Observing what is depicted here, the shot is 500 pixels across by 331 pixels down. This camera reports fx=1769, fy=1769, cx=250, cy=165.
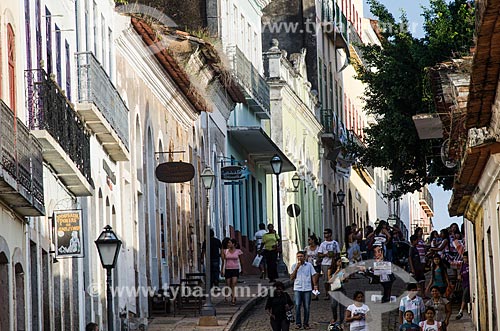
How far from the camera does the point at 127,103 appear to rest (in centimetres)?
3291

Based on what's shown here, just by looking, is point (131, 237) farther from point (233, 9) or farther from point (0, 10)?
point (233, 9)

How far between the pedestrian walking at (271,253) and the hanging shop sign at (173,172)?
231 inches

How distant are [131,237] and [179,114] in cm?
746

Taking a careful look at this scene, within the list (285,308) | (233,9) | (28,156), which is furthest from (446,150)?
(233,9)

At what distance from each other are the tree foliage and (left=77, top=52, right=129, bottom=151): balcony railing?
33.3 feet

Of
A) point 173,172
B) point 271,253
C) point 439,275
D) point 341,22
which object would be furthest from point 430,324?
point 341,22

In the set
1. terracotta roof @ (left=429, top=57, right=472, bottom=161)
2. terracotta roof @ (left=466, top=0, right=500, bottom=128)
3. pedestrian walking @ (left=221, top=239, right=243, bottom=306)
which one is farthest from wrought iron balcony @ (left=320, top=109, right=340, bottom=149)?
terracotta roof @ (left=466, top=0, right=500, bottom=128)

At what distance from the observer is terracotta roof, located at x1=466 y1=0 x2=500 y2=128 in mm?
15594

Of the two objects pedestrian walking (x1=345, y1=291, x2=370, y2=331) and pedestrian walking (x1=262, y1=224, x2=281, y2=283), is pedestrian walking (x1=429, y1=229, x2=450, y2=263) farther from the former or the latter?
pedestrian walking (x1=345, y1=291, x2=370, y2=331)

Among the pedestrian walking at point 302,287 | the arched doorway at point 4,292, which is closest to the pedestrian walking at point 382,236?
the pedestrian walking at point 302,287

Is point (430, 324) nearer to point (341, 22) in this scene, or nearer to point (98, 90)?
point (98, 90)

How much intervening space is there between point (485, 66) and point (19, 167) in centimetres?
633

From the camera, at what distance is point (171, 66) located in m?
36.6

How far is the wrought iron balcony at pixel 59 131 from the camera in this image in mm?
23484
